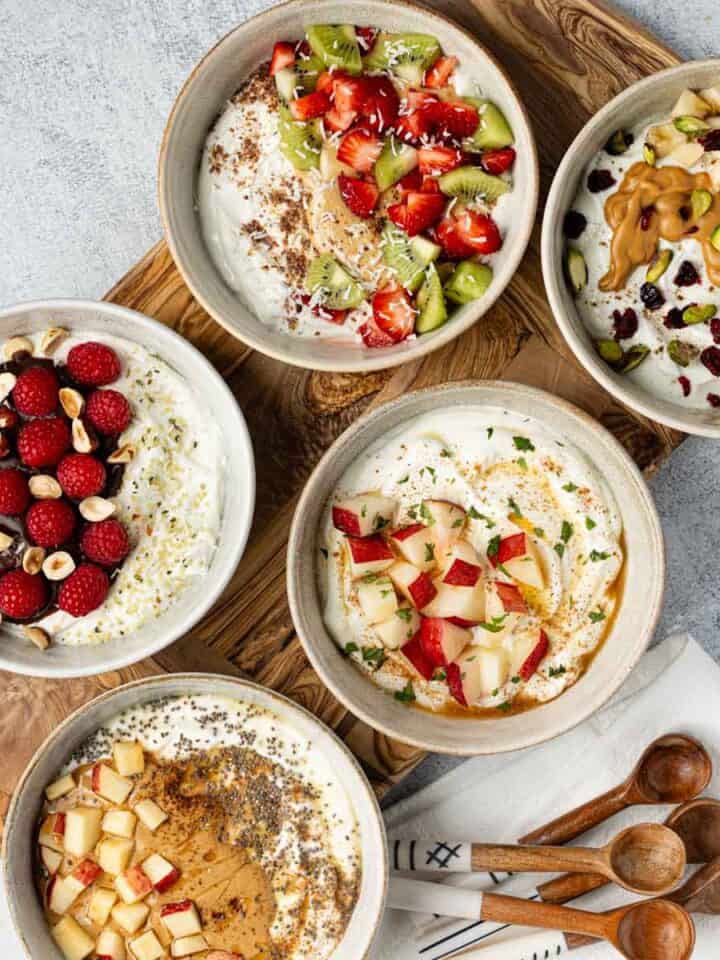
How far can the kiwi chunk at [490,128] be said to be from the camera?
2473 mm

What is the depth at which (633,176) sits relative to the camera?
2.45 m

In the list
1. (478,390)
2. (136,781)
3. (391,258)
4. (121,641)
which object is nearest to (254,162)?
(391,258)

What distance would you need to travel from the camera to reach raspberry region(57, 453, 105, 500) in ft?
8.12

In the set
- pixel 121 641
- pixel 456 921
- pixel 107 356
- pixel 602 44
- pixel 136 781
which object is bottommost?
pixel 456 921

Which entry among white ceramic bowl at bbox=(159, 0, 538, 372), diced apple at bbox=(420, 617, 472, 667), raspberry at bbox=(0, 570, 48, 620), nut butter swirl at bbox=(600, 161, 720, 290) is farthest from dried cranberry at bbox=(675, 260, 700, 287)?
raspberry at bbox=(0, 570, 48, 620)

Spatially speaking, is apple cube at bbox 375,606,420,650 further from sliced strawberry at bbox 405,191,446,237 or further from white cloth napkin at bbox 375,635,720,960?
sliced strawberry at bbox 405,191,446,237

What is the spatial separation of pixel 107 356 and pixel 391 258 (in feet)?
2.49

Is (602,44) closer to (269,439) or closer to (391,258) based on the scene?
(391,258)

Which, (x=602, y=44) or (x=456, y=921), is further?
(x=456, y=921)

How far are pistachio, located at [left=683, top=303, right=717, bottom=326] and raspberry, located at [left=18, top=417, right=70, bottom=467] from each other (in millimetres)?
1574

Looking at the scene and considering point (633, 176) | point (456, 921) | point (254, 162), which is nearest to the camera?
point (633, 176)

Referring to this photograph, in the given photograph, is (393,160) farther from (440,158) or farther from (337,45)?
(337,45)

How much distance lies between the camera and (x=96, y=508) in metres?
2.49

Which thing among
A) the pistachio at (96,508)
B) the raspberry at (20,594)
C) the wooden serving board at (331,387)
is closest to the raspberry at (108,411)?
the pistachio at (96,508)
